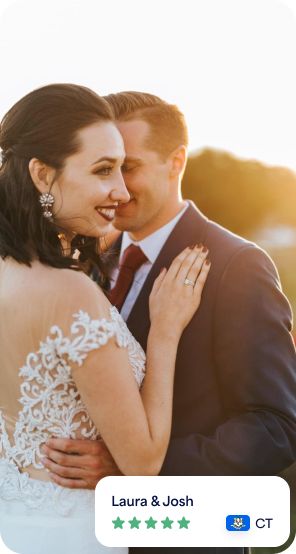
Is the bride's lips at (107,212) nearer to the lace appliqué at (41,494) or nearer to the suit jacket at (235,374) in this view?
the suit jacket at (235,374)

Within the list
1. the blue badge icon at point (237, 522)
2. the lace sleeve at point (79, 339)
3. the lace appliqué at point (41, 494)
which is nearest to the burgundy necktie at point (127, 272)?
the lace sleeve at point (79, 339)

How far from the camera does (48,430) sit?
1.54 meters

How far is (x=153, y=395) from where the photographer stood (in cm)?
151

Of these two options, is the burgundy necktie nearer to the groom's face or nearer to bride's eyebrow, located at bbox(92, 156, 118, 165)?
the groom's face

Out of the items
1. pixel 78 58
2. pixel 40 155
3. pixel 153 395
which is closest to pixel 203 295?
pixel 153 395

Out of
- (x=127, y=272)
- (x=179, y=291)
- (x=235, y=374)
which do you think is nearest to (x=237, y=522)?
(x=235, y=374)

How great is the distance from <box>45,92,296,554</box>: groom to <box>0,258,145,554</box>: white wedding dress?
0.66 feet

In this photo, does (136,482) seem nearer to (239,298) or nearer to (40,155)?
(239,298)

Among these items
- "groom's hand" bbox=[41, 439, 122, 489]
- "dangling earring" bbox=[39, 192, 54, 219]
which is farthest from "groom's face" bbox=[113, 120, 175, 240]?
"groom's hand" bbox=[41, 439, 122, 489]

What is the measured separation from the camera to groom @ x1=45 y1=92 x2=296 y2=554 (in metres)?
1.66

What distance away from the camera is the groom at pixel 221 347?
1660 mm

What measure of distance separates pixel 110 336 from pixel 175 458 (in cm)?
42

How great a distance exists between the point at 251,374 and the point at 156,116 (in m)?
0.71

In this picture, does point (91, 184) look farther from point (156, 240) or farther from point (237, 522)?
point (237, 522)
